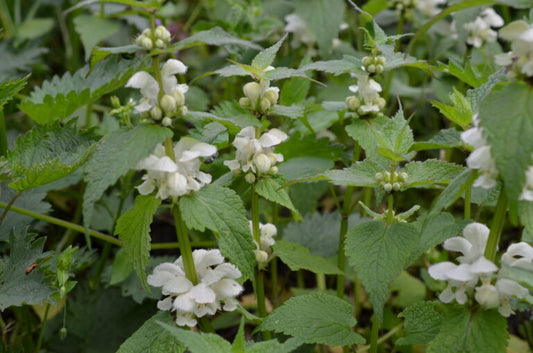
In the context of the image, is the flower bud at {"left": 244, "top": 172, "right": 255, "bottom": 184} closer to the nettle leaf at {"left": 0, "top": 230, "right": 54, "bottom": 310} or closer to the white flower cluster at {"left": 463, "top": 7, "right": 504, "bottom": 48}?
the nettle leaf at {"left": 0, "top": 230, "right": 54, "bottom": 310}

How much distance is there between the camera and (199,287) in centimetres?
100

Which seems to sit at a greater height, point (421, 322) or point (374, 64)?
point (374, 64)

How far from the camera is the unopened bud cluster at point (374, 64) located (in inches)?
49.0

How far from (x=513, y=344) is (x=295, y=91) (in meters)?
0.92

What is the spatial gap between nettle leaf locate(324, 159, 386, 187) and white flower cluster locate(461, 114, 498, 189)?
0.22 meters

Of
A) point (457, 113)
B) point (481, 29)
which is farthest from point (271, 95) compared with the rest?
point (481, 29)

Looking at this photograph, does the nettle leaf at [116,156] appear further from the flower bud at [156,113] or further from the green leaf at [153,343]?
the green leaf at [153,343]

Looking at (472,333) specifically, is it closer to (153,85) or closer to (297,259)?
(297,259)

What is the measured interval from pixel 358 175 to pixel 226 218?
26 cm

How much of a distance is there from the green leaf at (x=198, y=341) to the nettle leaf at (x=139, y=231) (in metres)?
0.12

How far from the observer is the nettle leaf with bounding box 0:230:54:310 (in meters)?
1.15

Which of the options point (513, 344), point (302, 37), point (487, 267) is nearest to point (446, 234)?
point (487, 267)

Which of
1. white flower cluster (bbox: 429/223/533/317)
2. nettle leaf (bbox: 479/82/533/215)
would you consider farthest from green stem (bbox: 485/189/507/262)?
nettle leaf (bbox: 479/82/533/215)

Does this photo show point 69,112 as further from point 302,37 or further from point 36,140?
point 302,37
